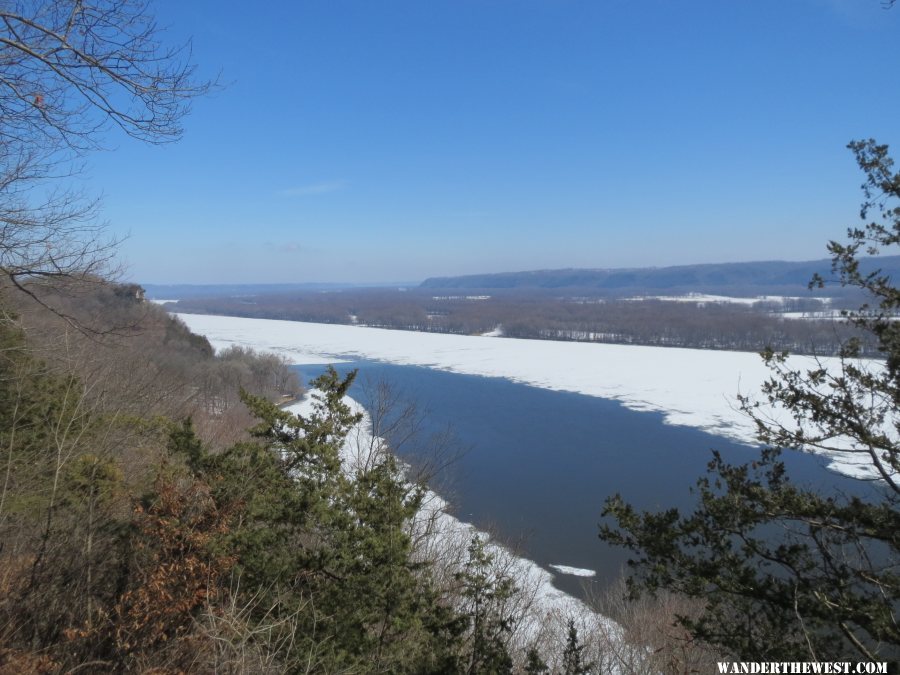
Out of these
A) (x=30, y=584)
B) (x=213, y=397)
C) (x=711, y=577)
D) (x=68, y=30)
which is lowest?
(x=213, y=397)

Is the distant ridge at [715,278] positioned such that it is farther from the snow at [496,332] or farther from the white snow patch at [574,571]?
the white snow patch at [574,571]

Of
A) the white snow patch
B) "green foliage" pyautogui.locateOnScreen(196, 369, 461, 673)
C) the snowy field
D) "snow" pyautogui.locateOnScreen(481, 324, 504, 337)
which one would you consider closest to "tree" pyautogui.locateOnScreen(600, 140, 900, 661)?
"green foliage" pyautogui.locateOnScreen(196, 369, 461, 673)

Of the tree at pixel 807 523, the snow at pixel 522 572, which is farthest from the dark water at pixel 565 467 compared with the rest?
the tree at pixel 807 523

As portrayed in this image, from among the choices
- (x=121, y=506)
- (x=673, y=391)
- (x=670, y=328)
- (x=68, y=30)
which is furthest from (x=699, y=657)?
(x=670, y=328)

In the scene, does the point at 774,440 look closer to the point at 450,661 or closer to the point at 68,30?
the point at 450,661

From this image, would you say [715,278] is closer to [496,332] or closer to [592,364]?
[496,332]
